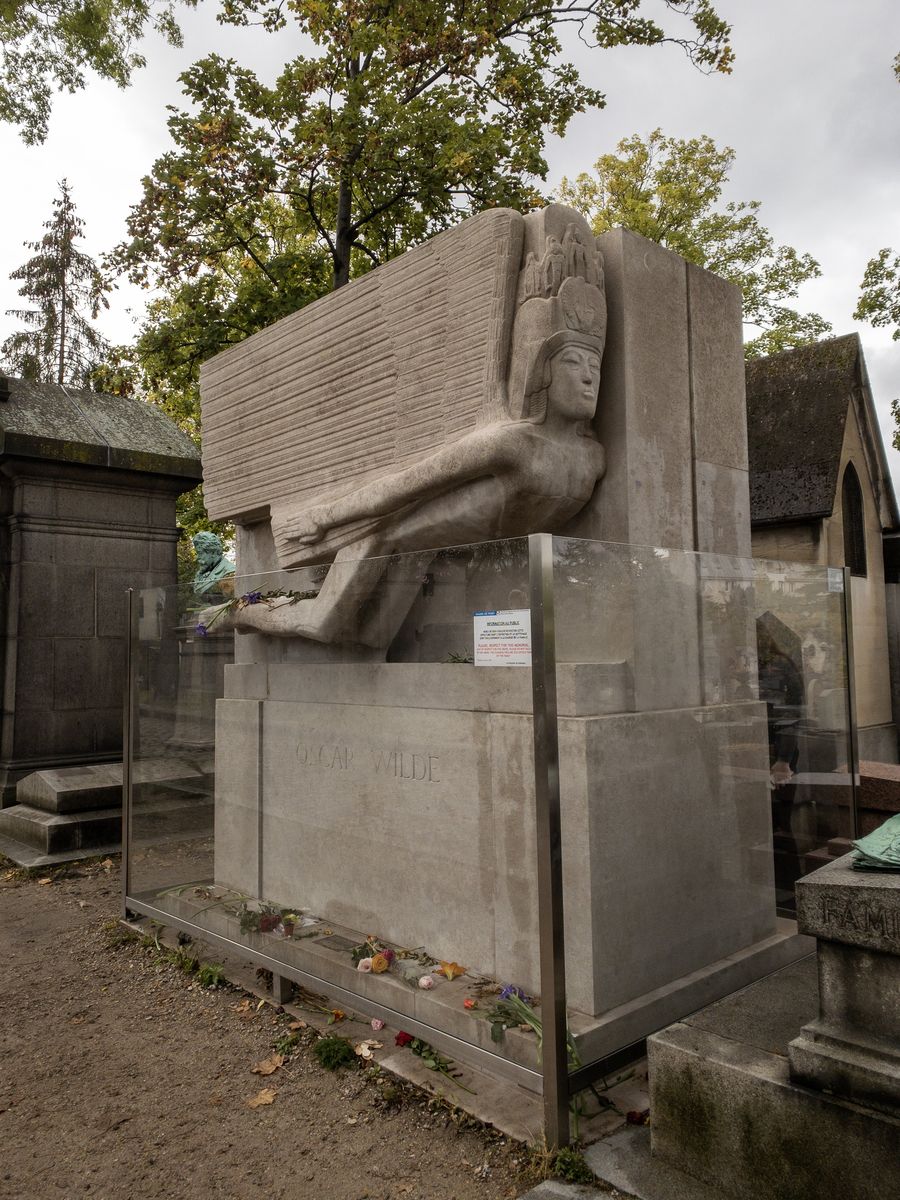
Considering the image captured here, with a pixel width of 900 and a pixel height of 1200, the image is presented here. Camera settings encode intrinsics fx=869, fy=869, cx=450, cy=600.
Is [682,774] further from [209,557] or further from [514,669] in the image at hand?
[209,557]

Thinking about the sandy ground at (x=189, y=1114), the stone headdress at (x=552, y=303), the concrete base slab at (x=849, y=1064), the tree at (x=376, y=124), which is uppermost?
the tree at (x=376, y=124)

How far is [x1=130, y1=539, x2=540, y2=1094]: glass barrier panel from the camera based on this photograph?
11.2ft

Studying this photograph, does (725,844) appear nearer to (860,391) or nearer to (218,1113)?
(218,1113)

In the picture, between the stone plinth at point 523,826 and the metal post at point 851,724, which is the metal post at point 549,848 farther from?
the metal post at point 851,724

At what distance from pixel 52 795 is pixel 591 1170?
21.3ft

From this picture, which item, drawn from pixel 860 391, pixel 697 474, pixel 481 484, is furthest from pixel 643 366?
pixel 860 391

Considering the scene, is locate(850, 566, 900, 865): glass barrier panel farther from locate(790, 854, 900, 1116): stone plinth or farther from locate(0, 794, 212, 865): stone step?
locate(790, 854, 900, 1116): stone plinth

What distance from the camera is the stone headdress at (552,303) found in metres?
3.88

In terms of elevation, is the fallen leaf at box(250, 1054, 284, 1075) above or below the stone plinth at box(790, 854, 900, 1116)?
below

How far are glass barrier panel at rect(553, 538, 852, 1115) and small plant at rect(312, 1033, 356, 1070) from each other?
1.08m

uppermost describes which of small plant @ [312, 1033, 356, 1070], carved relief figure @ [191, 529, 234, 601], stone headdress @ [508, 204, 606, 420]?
stone headdress @ [508, 204, 606, 420]

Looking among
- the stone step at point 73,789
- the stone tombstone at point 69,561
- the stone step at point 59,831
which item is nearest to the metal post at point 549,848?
the stone step at point 59,831

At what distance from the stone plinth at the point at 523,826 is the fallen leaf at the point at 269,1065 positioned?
0.68 metres

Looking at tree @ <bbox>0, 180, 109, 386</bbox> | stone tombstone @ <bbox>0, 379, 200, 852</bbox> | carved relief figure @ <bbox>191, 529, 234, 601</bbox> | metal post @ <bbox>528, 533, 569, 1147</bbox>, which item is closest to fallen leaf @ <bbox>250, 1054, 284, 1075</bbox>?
metal post @ <bbox>528, 533, 569, 1147</bbox>
